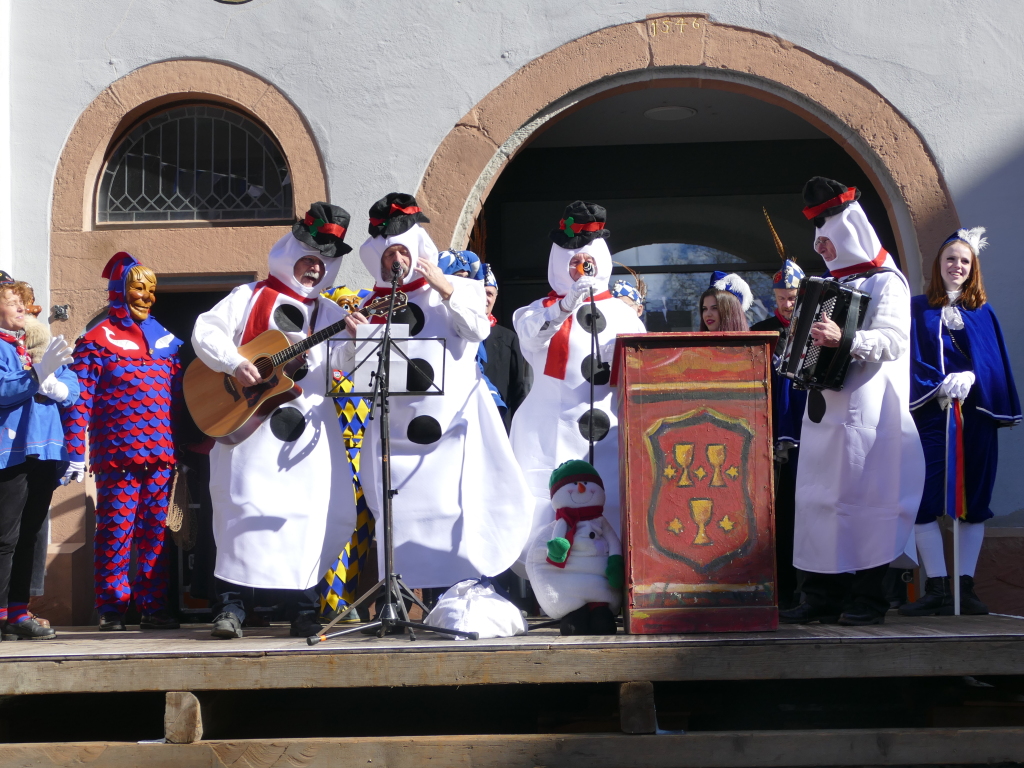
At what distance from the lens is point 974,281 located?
511 centimetres

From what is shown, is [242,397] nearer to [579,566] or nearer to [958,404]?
[579,566]

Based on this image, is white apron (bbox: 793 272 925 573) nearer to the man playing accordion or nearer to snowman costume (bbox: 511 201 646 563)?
the man playing accordion

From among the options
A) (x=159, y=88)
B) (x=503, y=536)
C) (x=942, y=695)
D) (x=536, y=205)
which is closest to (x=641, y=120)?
(x=536, y=205)

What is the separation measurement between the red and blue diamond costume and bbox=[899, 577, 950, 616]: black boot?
3.40m

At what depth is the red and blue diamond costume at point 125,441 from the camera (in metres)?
5.14

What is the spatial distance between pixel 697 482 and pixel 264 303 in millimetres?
2036

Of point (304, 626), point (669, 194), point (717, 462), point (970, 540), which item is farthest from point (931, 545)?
point (669, 194)

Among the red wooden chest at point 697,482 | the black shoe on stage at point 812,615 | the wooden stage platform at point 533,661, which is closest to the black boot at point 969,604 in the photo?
the black shoe on stage at point 812,615

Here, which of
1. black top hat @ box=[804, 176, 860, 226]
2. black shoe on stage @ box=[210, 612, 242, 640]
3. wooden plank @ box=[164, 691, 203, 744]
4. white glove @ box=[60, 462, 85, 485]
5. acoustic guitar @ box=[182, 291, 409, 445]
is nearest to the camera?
wooden plank @ box=[164, 691, 203, 744]

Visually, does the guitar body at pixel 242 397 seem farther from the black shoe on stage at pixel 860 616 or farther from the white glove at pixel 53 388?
the black shoe on stage at pixel 860 616

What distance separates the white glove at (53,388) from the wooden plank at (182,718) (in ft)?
5.67

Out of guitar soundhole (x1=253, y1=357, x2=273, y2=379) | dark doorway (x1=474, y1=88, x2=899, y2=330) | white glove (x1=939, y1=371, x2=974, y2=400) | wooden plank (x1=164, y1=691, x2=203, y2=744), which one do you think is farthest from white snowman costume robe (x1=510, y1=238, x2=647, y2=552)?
dark doorway (x1=474, y1=88, x2=899, y2=330)

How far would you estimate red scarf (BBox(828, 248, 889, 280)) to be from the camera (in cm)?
452

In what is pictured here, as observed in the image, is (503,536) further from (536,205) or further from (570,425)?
(536,205)
